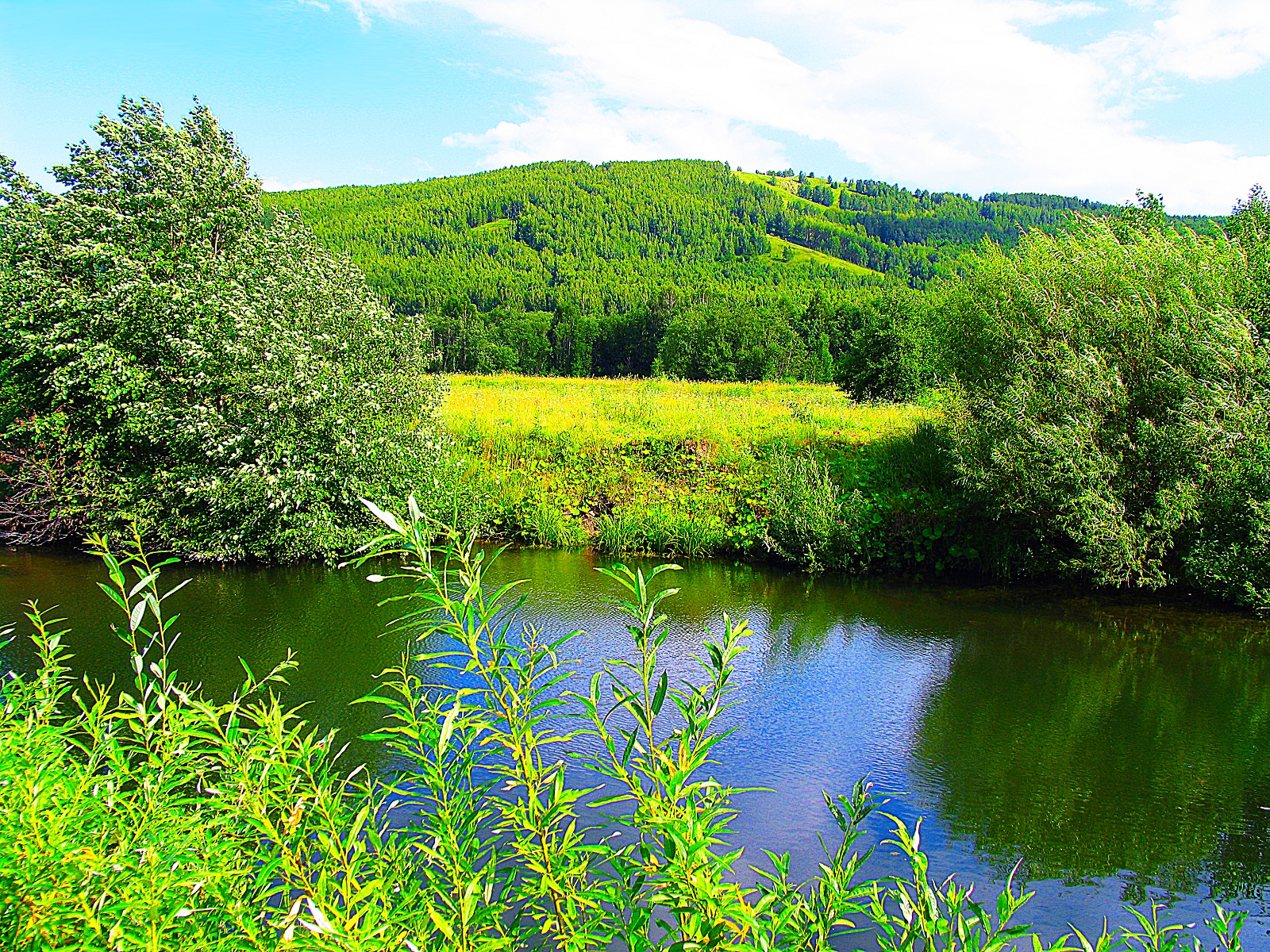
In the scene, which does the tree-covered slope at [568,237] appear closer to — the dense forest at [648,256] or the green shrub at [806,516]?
the dense forest at [648,256]

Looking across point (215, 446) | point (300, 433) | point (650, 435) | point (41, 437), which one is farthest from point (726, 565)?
point (41, 437)

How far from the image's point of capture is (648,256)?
10069 cm

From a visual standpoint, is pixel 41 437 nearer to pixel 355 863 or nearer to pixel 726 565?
pixel 726 565

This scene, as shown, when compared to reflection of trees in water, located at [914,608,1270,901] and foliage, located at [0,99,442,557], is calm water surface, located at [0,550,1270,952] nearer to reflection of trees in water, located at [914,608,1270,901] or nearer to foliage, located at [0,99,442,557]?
reflection of trees in water, located at [914,608,1270,901]

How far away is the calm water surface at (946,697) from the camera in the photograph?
5.52 meters

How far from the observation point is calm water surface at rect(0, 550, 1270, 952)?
217 inches

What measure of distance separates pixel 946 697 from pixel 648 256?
96.9 m

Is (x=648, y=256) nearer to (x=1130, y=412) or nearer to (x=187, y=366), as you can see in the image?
(x=187, y=366)

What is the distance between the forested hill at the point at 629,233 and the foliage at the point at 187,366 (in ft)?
209

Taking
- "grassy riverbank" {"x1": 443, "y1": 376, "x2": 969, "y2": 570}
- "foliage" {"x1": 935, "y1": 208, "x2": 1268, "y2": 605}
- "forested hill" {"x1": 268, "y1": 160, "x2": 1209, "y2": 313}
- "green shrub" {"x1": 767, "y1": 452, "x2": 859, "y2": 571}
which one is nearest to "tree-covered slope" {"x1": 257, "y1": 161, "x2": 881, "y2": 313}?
"forested hill" {"x1": 268, "y1": 160, "x2": 1209, "y2": 313}

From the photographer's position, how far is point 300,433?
40.1 ft

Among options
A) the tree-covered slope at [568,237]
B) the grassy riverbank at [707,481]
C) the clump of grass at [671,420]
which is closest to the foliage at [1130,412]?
the grassy riverbank at [707,481]

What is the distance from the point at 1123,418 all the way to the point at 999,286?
260 cm

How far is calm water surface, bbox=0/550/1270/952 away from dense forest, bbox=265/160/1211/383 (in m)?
43.2
